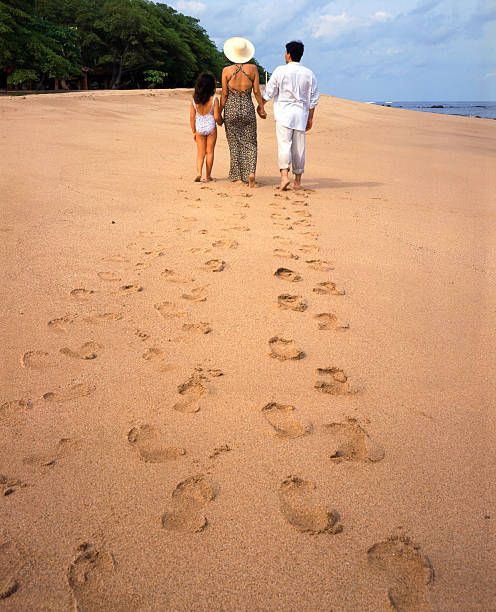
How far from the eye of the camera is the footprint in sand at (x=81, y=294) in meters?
2.73

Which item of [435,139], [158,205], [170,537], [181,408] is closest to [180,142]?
[158,205]

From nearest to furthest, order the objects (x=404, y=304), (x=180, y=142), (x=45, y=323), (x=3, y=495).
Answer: (x=3, y=495), (x=45, y=323), (x=404, y=304), (x=180, y=142)

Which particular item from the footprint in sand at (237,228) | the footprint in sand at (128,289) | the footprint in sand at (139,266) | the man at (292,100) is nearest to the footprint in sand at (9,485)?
the footprint in sand at (128,289)

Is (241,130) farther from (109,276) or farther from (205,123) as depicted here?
(109,276)

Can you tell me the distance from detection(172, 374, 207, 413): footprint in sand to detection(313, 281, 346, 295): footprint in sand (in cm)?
115

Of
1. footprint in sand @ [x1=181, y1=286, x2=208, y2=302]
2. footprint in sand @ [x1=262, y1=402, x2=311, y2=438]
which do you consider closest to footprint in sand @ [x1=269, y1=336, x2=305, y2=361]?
footprint in sand @ [x1=262, y1=402, x2=311, y2=438]

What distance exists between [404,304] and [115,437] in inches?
73.3

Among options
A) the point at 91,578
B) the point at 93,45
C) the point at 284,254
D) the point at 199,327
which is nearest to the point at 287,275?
the point at 284,254

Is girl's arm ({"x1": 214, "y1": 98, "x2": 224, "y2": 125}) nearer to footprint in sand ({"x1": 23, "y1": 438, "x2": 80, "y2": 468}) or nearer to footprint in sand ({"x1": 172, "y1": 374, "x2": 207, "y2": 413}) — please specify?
footprint in sand ({"x1": 172, "y1": 374, "x2": 207, "y2": 413})

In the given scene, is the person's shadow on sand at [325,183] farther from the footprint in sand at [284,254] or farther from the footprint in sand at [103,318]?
the footprint in sand at [103,318]

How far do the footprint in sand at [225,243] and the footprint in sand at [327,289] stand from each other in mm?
879

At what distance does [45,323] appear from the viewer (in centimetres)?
243

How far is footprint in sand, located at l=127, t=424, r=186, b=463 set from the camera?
5.28 ft

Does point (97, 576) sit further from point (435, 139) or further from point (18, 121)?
point (435, 139)
